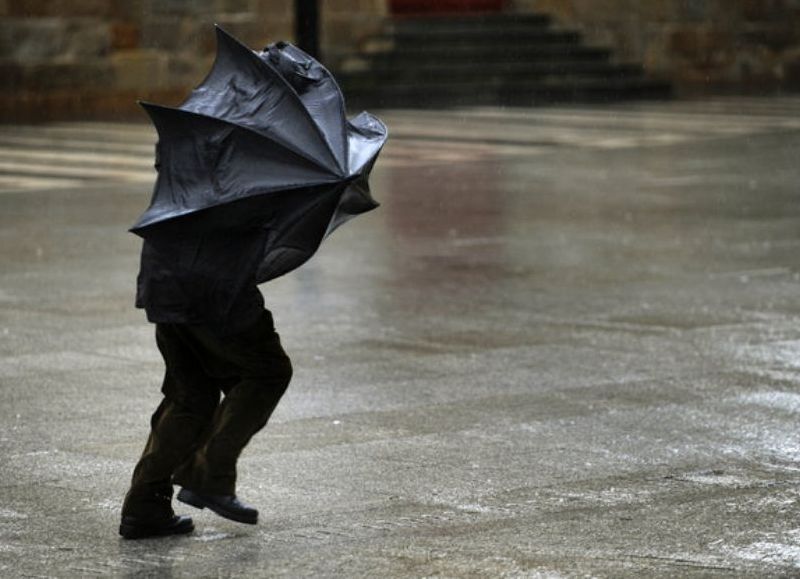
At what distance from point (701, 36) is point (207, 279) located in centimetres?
2893

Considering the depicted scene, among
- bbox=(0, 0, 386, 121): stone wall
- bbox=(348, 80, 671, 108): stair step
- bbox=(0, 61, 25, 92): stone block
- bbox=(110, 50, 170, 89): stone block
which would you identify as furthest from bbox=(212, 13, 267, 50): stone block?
bbox=(0, 61, 25, 92): stone block

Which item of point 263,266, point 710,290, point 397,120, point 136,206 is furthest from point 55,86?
point 263,266

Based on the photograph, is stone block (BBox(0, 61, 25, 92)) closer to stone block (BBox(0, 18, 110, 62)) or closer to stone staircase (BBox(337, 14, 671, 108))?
stone block (BBox(0, 18, 110, 62))

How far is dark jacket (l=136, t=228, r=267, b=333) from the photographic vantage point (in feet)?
19.2

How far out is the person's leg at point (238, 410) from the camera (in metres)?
6.02

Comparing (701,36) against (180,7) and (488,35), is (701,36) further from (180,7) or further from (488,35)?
(180,7)

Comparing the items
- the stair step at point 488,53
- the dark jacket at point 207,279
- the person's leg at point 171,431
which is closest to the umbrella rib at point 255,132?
the dark jacket at point 207,279

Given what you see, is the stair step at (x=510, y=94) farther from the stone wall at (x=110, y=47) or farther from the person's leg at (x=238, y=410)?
the person's leg at (x=238, y=410)

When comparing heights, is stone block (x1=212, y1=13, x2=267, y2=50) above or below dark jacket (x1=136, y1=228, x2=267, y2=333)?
below

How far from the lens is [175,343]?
607 centimetres

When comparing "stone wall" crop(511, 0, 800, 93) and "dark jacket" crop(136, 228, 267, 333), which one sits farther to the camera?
"stone wall" crop(511, 0, 800, 93)

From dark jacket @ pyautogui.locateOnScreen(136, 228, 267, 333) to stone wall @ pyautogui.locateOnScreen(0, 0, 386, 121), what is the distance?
2021 cm

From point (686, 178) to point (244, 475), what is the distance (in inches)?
474

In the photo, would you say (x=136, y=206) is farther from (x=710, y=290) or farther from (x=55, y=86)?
(x=55, y=86)
